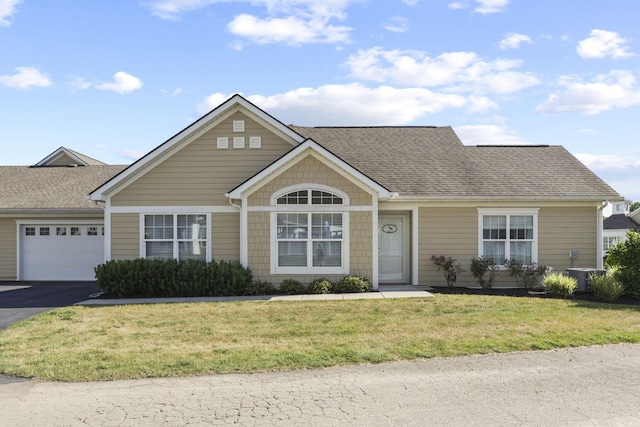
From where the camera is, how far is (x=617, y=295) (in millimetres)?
13500

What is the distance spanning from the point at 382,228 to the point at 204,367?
34.2 ft

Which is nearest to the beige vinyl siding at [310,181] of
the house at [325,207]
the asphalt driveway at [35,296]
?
the house at [325,207]

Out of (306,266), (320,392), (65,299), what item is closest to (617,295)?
(306,266)

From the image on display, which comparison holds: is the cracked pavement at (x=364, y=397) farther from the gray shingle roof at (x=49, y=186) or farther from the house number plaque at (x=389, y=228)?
the gray shingle roof at (x=49, y=186)

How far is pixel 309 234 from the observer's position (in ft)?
50.2

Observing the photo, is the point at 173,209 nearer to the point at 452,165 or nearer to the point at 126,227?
the point at 126,227

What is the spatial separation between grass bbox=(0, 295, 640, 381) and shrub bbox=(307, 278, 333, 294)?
1.63 metres

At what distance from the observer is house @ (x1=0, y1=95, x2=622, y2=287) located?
1526 cm

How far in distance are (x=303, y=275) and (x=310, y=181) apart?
2.81m

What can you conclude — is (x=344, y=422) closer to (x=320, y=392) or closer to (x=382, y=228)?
(x=320, y=392)

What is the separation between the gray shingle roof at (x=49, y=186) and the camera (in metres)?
19.2

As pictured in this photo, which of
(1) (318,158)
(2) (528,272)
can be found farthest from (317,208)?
(2) (528,272)

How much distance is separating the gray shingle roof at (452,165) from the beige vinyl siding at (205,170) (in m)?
3.55

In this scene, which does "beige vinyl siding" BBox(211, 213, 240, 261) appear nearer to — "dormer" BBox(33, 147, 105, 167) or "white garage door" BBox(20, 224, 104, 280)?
"white garage door" BBox(20, 224, 104, 280)
